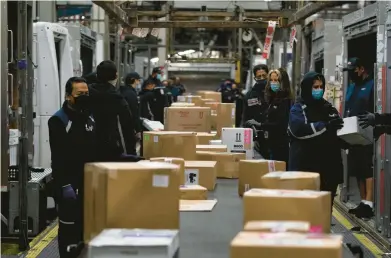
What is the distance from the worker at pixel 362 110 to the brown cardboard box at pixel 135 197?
199 inches

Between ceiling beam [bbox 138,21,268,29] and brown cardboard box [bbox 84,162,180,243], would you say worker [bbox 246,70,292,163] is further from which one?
brown cardboard box [bbox 84,162,180,243]

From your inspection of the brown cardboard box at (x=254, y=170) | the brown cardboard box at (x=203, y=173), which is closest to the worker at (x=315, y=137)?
the brown cardboard box at (x=254, y=170)

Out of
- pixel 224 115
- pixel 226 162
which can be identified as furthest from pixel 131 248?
pixel 224 115

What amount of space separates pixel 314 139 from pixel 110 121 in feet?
5.44

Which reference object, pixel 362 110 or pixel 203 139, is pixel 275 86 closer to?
pixel 203 139

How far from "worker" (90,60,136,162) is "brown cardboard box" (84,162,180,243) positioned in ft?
7.68

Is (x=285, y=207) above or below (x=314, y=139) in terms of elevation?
below

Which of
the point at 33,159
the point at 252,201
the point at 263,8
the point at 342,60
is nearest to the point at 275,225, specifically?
the point at 252,201

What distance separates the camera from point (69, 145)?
5.18 meters

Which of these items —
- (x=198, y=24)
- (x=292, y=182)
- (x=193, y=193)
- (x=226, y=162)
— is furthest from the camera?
(x=198, y=24)

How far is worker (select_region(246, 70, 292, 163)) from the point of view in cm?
735

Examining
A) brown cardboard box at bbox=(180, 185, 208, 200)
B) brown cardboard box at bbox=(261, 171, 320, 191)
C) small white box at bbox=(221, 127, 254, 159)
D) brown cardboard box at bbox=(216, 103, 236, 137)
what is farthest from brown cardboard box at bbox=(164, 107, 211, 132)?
brown cardboard box at bbox=(261, 171, 320, 191)

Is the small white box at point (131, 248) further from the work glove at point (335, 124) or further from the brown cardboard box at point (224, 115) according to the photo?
the brown cardboard box at point (224, 115)

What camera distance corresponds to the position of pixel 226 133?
7203 mm
